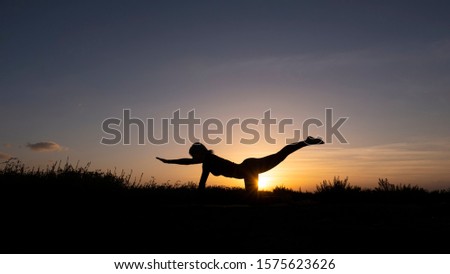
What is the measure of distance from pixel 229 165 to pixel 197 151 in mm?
918

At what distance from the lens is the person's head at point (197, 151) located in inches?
437

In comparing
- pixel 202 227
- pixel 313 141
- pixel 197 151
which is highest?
pixel 313 141

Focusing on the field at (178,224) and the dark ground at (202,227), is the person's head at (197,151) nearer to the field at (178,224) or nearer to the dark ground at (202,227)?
the field at (178,224)

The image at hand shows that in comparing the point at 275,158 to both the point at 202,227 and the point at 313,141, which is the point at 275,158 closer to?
the point at 313,141

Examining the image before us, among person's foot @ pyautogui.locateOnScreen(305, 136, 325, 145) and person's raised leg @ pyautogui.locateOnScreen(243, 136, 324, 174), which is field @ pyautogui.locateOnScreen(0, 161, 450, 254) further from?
person's foot @ pyautogui.locateOnScreen(305, 136, 325, 145)

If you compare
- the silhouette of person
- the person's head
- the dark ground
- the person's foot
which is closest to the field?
the dark ground

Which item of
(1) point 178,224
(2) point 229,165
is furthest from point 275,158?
(1) point 178,224

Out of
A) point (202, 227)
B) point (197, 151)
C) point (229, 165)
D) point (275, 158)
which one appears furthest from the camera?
point (275, 158)

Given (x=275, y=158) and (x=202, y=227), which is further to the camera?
(x=275, y=158)

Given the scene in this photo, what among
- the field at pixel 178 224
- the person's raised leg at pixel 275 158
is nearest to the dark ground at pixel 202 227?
the field at pixel 178 224

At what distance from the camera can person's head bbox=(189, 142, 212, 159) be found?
11102 millimetres

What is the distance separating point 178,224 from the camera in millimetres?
6902

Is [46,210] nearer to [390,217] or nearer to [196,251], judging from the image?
[196,251]

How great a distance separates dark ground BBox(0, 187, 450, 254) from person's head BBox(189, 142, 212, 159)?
215cm
